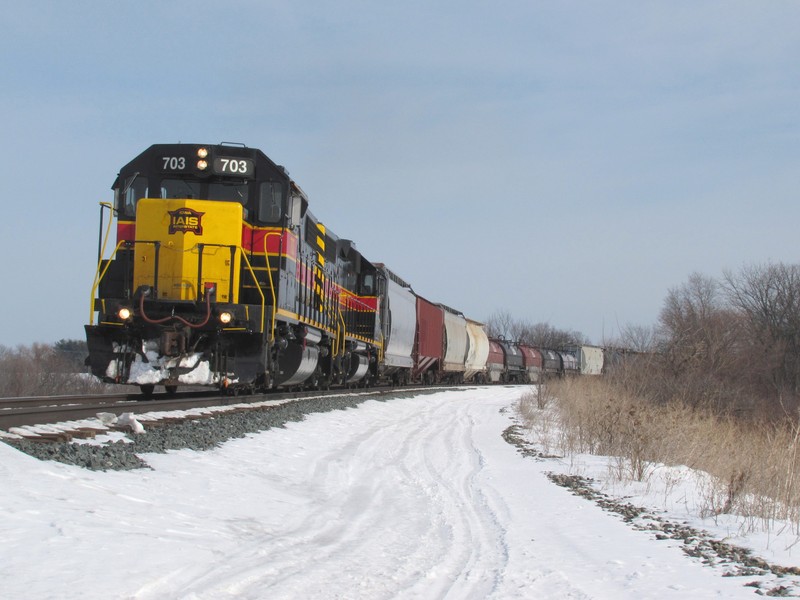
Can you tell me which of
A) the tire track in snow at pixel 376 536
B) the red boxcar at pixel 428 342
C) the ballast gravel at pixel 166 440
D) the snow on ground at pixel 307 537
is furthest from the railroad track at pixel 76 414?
the red boxcar at pixel 428 342

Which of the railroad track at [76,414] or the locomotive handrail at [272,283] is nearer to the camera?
the railroad track at [76,414]

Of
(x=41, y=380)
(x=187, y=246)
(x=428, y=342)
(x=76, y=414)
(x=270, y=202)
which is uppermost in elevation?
(x=270, y=202)

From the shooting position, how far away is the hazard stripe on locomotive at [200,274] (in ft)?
37.1

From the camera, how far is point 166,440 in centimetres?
756

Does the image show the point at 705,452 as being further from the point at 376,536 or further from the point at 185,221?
the point at 185,221

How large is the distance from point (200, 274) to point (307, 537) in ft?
23.8

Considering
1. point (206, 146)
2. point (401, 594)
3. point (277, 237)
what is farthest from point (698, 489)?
point (206, 146)

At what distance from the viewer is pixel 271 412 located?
11938 millimetres

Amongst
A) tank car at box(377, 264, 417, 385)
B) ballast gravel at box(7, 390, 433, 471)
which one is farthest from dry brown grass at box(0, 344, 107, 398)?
ballast gravel at box(7, 390, 433, 471)

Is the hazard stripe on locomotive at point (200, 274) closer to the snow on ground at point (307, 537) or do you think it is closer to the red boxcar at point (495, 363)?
the snow on ground at point (307, 537)

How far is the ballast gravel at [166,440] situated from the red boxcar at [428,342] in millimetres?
18927

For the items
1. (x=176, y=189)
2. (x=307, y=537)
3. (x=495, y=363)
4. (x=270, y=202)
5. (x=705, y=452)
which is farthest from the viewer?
(x=495, y=363)

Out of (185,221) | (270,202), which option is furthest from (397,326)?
(185,221)

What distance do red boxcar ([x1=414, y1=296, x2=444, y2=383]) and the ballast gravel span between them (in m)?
18.9
